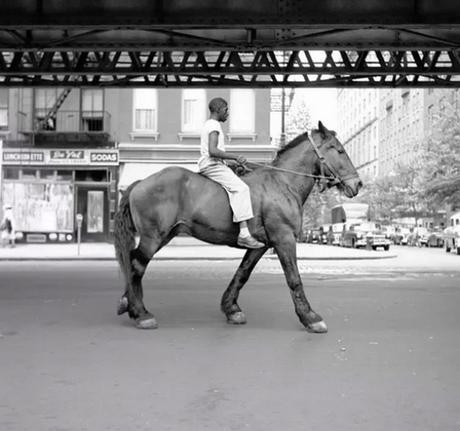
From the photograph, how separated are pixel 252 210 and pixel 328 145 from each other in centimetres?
138

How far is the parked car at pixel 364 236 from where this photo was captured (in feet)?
123

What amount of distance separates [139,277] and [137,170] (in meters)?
26.0

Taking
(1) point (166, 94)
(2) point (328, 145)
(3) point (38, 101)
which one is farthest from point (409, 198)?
(2) point (328, 145)

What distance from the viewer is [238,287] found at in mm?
7902

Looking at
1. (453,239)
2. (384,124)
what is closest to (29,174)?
(453,239)

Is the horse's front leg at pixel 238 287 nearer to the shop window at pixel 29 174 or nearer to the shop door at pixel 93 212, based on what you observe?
the shop door at pixel 93 212

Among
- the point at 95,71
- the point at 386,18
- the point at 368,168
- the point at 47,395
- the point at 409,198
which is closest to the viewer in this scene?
the point at 47,395

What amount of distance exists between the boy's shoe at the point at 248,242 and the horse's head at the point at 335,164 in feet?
4.20

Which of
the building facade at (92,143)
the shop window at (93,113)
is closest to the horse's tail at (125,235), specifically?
the building facade at (92,143)

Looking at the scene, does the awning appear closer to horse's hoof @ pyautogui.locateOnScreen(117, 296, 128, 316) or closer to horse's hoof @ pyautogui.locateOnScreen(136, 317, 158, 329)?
horse's hoof @ pyautogui.locateOnScreen(117, 296, 128, 316)

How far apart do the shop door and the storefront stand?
0.12m

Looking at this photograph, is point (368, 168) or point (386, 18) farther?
point (368, 168)

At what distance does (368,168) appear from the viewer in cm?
11206

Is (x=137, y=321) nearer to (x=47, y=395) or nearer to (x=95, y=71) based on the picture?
Result: (x=47, y=395)
